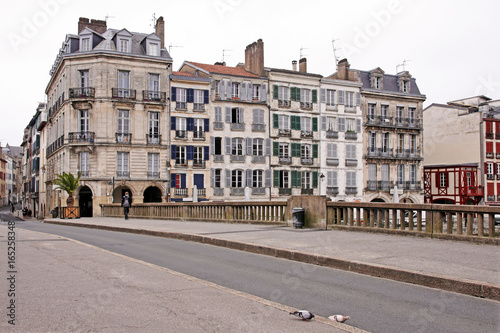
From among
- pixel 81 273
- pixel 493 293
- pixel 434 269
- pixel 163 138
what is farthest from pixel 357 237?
pixel 163 138

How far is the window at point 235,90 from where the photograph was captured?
172ft

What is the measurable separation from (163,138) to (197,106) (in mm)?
4777

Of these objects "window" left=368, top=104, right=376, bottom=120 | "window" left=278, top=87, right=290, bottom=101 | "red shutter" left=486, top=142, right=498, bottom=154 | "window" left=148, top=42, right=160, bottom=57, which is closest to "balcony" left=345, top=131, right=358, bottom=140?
"window" left=368, top=104, right=376, bottom=120

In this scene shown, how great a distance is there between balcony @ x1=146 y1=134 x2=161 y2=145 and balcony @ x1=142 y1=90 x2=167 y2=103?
10.9ft

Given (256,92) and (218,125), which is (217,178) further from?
(256,92)

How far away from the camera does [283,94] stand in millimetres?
54844

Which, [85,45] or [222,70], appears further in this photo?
[222,70]

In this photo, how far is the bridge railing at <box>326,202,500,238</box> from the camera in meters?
11.7

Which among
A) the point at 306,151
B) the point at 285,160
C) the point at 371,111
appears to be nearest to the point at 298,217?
the point at 285,160

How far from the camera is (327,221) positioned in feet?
53.2

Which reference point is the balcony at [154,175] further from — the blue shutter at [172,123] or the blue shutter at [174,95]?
the blue shutter at [174,95]

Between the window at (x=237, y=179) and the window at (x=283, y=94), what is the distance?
30.3ft

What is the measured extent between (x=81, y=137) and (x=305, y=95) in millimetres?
23789

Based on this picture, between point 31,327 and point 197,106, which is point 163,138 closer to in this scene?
point 197,106
